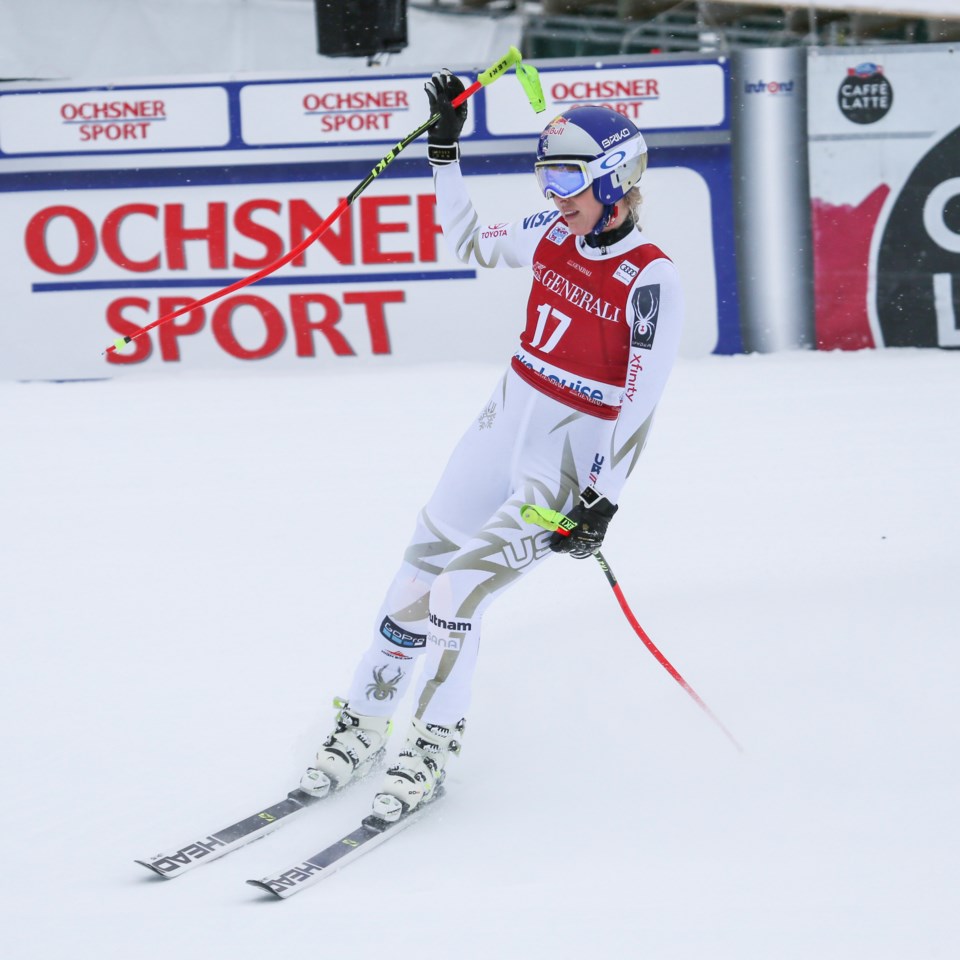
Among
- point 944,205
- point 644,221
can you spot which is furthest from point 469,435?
point 944,205

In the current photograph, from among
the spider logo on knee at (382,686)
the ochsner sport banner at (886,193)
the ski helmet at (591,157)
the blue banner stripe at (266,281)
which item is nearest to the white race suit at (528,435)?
the spider logo on knee at (382,686)

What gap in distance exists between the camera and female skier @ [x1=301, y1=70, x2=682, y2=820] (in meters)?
3.29

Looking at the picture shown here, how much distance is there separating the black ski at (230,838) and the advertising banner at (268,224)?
6274mm

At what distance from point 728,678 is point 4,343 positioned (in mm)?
7476

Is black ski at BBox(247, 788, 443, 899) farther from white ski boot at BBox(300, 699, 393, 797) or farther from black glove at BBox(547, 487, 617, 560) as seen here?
black glove at BBox(547, 487, 617, 560)

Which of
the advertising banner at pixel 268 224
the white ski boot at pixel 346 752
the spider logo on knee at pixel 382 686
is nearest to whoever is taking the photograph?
the white ski boot at pixel 346 752

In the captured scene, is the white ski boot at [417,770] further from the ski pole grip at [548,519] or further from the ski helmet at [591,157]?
the ski helmet at [591,157]

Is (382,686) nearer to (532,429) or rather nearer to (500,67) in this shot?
(532,429)

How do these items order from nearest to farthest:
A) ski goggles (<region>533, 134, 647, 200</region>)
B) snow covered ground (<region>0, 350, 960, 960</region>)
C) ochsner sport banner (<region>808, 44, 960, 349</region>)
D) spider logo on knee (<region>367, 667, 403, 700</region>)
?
snow covered ground (<region>0, 350, 960, 960</region>)
ski goggles (<region>533, 134, 647, 200</region>)
spider logo on knee (<region>367, 667, 403, 700</region>)
ochsner sport banner (<region>808, 44, 960, 349</region>)

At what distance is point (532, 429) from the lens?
3.48 metres

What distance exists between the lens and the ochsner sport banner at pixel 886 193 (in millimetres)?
8906

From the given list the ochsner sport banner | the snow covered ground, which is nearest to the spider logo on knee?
the snow covered ground

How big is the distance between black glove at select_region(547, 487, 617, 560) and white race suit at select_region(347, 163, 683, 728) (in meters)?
0.04

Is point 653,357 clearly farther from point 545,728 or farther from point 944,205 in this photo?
point 944,205
